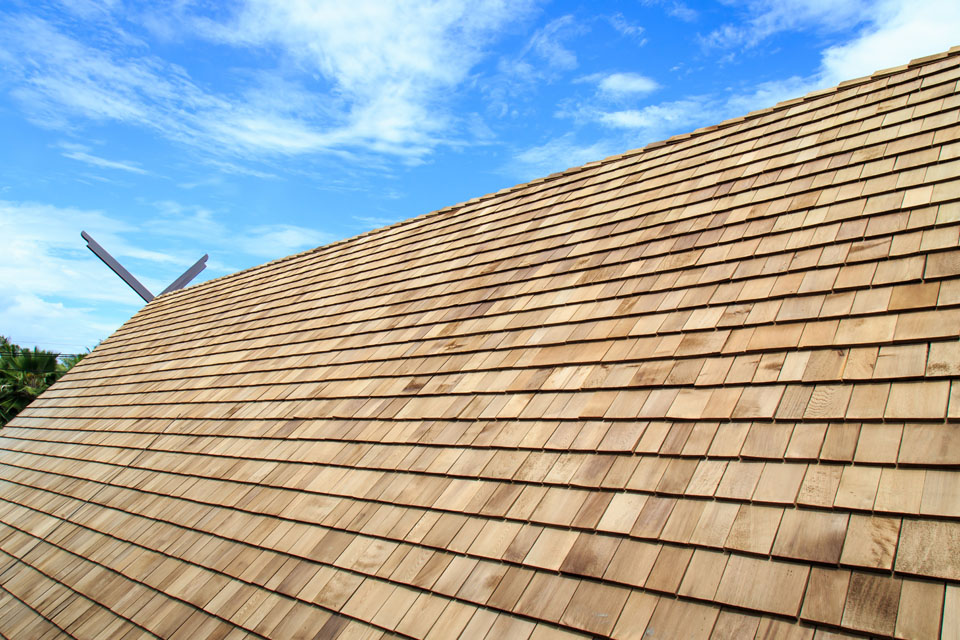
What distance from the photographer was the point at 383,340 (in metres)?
5.58

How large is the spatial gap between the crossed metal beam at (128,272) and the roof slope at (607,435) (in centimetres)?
840

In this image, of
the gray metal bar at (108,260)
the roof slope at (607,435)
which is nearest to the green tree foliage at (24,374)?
the gray metal bar at (108,260)

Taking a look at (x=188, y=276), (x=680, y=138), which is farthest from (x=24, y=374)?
(x=680, y=138)

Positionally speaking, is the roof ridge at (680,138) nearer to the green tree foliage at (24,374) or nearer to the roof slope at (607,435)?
the roof slope at (607,435)

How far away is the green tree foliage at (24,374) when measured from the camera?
1734cm

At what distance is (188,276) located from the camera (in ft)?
48.6

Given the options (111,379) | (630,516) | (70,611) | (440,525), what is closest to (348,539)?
(440,525)

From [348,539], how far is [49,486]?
5.57 metres

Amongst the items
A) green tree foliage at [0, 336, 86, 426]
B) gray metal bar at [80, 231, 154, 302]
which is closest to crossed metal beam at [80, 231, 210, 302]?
gray metal bar at [80, 231, 154, 302]

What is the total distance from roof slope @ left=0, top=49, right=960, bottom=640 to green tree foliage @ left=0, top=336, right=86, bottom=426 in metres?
13.3

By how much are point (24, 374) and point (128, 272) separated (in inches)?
226

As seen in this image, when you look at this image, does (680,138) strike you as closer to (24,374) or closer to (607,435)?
(607,435)

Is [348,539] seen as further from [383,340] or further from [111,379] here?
[111,379]

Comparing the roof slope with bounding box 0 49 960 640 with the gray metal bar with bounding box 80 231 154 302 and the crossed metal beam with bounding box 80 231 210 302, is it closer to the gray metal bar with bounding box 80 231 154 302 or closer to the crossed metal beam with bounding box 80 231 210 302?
the crossed metal beam with bounding box 80 231 210 302
